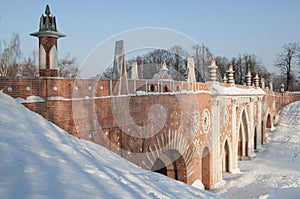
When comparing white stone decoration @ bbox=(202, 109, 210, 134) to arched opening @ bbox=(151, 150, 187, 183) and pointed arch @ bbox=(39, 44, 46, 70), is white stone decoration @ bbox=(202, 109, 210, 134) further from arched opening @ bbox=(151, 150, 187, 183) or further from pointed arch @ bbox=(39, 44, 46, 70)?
pointed arch @ bbox=(39, 44, 46, 70)

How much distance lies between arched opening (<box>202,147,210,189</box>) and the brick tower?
10301 mm

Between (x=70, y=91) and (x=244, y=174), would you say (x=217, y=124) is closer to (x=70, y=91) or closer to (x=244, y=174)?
(x=244, y=174)

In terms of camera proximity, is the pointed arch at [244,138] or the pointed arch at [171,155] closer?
the pointed arch at [171,155]

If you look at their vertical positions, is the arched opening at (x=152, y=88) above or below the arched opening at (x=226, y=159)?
above

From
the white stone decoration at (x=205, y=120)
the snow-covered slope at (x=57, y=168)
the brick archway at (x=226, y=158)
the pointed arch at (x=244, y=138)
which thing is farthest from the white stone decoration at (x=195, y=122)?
the pointed arch at (x=244, y=138)

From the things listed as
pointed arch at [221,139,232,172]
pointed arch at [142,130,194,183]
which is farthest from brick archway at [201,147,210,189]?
pointed arch at [221,139,232,172]

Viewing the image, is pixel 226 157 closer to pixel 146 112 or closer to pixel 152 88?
pixel 152 88

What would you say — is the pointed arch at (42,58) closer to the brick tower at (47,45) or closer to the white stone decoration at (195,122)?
the brick tower at (47,45)

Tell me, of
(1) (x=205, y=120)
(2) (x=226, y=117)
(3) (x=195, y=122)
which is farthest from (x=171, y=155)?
(2) (x=226, y=117)

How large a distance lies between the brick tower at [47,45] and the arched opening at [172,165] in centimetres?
753

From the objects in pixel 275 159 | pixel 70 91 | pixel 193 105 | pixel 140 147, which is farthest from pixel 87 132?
pixel 275 159

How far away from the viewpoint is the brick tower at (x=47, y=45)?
6719 millimetres

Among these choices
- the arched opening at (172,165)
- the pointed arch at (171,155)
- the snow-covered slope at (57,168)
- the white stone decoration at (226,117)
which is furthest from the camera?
the white stone decoration at (226,117)

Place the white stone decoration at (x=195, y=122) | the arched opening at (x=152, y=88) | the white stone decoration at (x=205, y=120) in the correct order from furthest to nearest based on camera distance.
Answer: the white stone decoration at (x=205, y=120)
the white stone decoration at (x=195, y=122)
the arched opening at (x=152, y=88)
